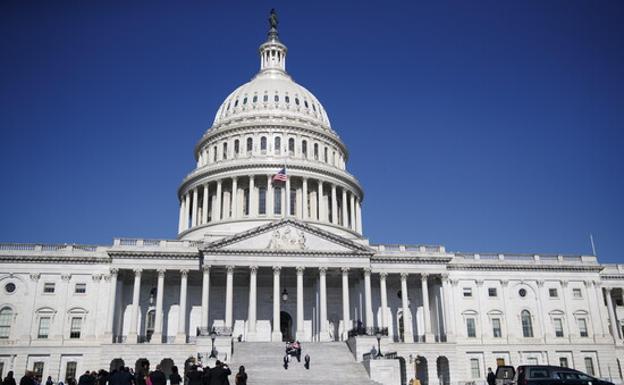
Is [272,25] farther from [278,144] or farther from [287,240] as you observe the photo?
[287,240]

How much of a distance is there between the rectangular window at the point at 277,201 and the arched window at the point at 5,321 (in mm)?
30297

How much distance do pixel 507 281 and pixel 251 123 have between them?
123 ft

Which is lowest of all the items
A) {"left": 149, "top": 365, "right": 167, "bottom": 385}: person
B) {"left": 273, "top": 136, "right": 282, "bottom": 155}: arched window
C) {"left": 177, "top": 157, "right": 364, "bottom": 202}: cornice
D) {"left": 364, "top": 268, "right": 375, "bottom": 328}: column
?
{"left": 149, "top": 365, "right": 167, "bottom": 385}: person

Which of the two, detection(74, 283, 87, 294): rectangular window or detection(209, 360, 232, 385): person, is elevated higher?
detection(74, 283, 87, 294): rectangular window

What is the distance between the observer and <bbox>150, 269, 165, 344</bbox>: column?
177 ft

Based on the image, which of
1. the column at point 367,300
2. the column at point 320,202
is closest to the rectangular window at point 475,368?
the column at point 367,300

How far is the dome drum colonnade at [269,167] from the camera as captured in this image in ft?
237

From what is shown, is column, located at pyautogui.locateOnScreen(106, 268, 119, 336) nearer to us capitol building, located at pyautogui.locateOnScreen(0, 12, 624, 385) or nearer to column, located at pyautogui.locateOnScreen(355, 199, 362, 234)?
us capitol building, located at pyautogui.locateOnScreen(0, 12, 624, 385)

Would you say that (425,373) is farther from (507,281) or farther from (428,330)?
(507,281)

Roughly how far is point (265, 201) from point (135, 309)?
74.1 ft

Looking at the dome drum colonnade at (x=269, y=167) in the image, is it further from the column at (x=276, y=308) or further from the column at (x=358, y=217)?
the column at (x=276, y=308)

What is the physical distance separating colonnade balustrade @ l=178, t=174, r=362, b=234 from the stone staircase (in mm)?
22702

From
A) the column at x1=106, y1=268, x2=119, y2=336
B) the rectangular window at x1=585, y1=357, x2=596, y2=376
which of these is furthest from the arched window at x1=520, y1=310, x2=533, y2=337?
the column at x1=106, y1=268, x2=119, y2=336

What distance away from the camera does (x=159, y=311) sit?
5572 cm
